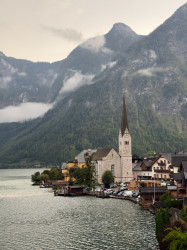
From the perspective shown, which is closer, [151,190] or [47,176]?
[151,190]

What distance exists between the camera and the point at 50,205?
9719 centimetres

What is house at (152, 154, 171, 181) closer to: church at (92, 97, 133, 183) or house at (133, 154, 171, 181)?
house at (133, 154, 171, 181)

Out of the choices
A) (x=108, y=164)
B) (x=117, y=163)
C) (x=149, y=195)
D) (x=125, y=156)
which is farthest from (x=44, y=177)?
(x=149, y=195)

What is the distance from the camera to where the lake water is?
53.5 meters

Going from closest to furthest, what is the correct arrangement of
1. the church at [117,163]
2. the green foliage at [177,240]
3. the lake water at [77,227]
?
the green foliage at [177,240]
the lake water at [77,227]
the church at [117,163]

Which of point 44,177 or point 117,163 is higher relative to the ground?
point 117,163

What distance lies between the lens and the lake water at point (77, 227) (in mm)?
53469

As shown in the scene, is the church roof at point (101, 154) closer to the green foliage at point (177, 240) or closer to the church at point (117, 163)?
the church at point (117, 163)

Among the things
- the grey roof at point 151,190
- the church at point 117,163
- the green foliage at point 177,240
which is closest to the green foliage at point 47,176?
the church at point 117,163

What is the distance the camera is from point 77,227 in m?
65.8

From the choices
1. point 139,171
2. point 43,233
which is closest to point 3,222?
point 43,233

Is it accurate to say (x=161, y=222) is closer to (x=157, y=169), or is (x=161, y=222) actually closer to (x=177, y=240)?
(x=177, y=240)

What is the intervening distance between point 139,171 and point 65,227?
286ft

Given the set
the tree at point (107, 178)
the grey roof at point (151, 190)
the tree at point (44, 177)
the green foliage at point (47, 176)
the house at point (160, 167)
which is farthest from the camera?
the green foliage at point (47, 176)
